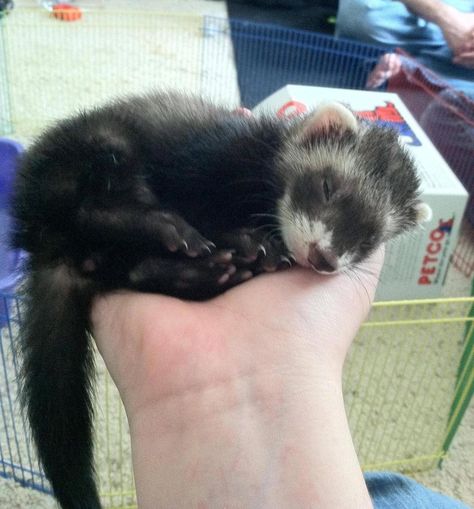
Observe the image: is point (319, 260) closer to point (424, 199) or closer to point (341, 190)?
point (341, 190)

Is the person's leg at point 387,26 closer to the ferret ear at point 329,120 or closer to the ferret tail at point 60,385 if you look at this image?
the ferret ear at point 329,120

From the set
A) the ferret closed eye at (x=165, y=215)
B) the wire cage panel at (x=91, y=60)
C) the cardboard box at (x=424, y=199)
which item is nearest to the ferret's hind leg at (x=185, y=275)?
the ferret closed eye at (x=165, y=215)

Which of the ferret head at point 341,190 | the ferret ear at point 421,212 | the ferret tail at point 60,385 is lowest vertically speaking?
the ferret tail at point 60,385

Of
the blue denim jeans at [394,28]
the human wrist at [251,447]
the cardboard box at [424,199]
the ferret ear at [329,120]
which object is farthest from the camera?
the blue denim jeans at [394,28]

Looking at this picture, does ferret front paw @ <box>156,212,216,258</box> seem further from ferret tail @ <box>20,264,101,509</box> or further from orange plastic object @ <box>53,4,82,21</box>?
orange plastic object @ <box>53,4,82,21</box>

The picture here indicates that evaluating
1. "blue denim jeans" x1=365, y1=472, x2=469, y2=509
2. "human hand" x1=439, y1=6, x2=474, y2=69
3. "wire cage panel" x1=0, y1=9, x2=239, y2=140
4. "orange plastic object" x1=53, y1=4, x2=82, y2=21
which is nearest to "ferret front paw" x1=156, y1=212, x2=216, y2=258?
"blue denim jeans" x1=365, y1=472, x2=469, y2=509

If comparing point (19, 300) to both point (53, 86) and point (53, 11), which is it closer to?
point (53, 86)

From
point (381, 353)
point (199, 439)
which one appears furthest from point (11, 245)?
point (381, 353)
